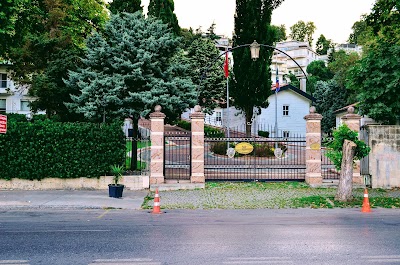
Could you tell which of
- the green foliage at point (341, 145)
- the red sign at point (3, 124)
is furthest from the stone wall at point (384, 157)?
the red sign at point (3, 124)

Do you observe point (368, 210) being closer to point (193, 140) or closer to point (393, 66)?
point (193, 140)

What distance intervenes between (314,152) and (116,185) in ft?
27.7

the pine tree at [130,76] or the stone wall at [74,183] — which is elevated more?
the pine tree at [130,76]

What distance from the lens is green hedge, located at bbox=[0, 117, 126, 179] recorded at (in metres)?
17.9

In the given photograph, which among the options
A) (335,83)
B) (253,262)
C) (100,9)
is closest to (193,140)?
(253,262)

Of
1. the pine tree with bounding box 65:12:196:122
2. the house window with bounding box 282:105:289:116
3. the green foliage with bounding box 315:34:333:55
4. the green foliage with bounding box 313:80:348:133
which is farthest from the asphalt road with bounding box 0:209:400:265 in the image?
the green foliage with bounding box 315:34:333:55

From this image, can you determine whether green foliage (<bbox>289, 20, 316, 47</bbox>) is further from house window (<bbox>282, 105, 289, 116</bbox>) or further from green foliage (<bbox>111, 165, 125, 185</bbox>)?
green foliage (<bbox>111, 165, 125, 185</bbox>)

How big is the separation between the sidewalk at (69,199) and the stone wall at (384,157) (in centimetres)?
970

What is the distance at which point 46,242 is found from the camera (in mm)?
9039

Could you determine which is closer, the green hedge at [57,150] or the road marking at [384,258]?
the road marking at [384,258]

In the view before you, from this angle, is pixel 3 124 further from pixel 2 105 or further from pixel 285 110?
pixel 2 105

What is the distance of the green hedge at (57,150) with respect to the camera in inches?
703

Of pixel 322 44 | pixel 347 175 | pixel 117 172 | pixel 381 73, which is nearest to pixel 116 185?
pixel 117 172

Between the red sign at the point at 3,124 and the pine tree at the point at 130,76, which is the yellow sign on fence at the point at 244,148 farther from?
the red sign at the point at 3,124
